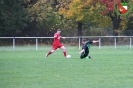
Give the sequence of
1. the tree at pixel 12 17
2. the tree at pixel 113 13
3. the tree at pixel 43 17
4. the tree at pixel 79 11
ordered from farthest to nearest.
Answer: the tree at pixel 43 17, the tree at pixel 12 17, the tree at pixel 79 11, the tree at pixel 113 13

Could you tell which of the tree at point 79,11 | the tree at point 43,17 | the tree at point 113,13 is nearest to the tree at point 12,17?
the tree at point 43,17

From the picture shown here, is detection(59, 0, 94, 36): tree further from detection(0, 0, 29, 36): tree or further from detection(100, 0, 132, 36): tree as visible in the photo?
detection(0, 0, 29, 36): tree

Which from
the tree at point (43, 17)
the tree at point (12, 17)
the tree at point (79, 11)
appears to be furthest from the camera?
the tree at point (43, 17)

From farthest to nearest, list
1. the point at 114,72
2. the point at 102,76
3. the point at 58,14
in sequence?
the point at 58,14 → the point at 114,72 → the point at 102,76

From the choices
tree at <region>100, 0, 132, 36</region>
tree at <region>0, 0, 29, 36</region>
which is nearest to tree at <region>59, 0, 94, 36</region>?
tree at <region>100, 0, 132, 36</region>

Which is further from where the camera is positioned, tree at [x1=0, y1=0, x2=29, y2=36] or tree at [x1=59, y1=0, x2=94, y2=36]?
tree at [x1=0, y1=0, x2=29, y2=36]

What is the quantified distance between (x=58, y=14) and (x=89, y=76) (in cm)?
4967

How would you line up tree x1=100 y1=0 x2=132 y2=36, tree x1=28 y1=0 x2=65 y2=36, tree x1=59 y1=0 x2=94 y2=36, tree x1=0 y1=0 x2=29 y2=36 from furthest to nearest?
tree x1=28 y1=0 x2=65 y2=36 → tree x1=0 y1=0 x2=29 y2=36 → tree x1=59 y1=0 x2=94 y2=36 → tree x1=100 y1=0 x2=132 y2=36

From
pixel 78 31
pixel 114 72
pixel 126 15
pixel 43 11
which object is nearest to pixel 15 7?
pixel 43 11

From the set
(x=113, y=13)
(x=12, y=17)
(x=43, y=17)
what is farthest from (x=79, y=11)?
(x=12, y=17)

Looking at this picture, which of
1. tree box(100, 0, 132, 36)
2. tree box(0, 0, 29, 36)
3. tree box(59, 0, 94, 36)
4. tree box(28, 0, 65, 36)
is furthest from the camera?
tree box(28, 0, 65, 36)

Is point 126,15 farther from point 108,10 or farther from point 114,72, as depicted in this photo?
point 114,72

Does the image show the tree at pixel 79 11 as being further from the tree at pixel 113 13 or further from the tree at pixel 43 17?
the tree at pixel 43 17

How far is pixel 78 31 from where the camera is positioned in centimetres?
6231
